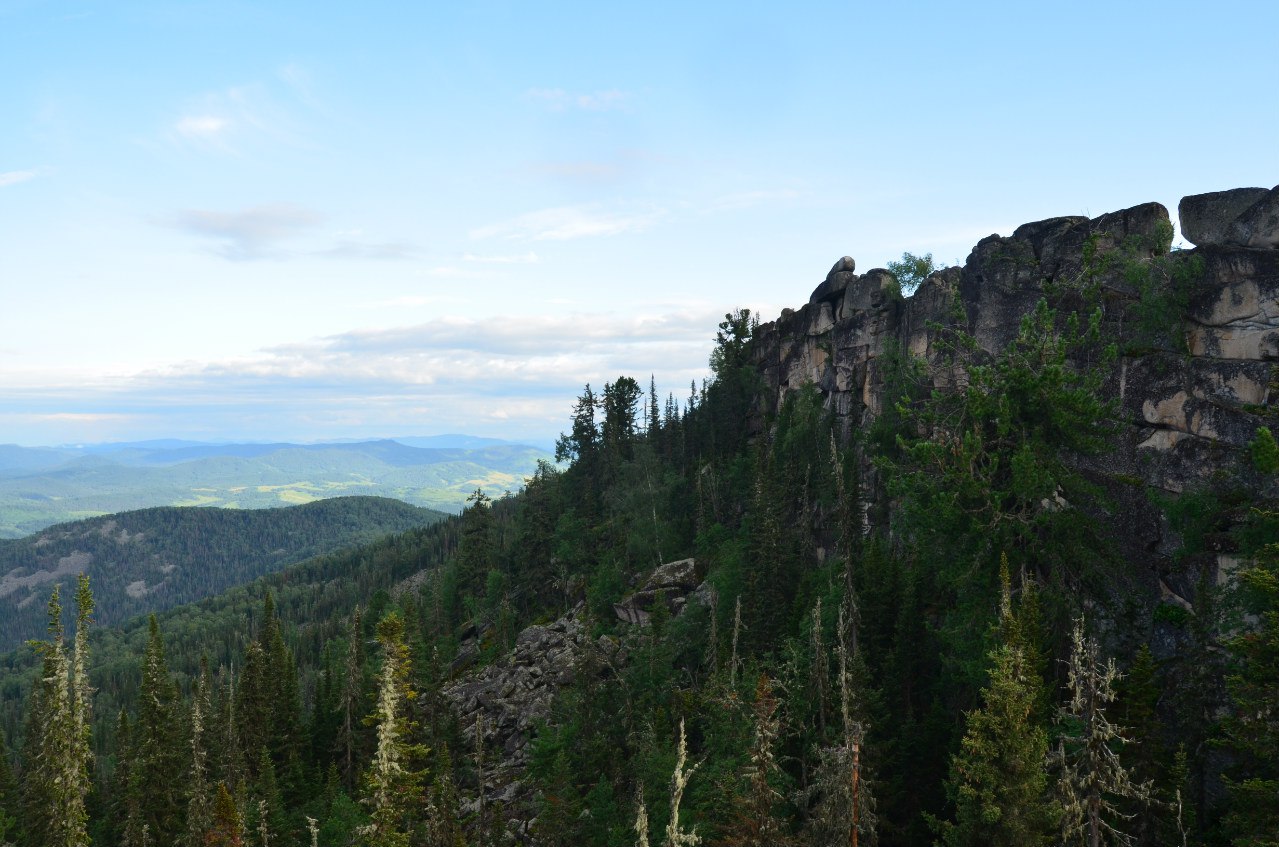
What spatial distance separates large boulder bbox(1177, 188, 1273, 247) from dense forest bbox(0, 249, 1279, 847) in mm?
5433

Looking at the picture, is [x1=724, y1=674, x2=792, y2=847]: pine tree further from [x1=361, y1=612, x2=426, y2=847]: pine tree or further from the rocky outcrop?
the rocky outcrop

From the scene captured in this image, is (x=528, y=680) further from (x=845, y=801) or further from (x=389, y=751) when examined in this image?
(x=845, y=801)

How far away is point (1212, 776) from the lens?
26969 mm

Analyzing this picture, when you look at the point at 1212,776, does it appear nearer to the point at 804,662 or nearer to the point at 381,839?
the point at 804,662

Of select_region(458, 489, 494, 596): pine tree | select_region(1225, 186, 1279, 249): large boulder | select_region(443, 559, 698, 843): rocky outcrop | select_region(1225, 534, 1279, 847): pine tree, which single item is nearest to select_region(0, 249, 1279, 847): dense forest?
select_region(1225, 534, 1279, 847): pine tree

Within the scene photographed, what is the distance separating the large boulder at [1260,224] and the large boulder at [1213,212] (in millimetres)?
278

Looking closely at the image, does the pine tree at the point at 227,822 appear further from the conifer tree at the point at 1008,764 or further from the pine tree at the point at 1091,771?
the pine tree at the point at 1091,771

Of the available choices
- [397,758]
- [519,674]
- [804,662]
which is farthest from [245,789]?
[804,662]

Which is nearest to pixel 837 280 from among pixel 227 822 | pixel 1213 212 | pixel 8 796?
pixel 1213 212

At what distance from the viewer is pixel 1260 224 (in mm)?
31906

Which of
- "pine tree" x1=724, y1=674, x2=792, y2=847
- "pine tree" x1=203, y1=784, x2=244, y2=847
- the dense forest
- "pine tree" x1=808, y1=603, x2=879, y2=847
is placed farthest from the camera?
"pine tree" x1=203, y1=784, x2=244, y2=847

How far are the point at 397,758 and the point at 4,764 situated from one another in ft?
193

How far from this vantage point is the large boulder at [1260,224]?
31531 millimetres

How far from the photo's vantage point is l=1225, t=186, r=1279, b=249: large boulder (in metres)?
31.5
